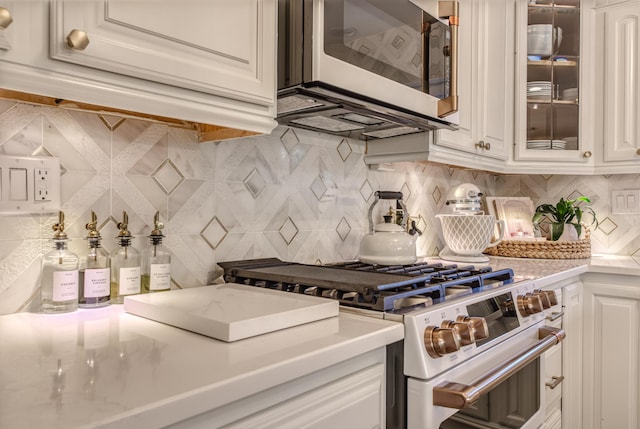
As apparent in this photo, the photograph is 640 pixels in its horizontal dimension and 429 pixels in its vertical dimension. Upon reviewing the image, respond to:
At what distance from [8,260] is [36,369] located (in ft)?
1.38

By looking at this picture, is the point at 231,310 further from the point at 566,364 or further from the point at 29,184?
the point at 566,364

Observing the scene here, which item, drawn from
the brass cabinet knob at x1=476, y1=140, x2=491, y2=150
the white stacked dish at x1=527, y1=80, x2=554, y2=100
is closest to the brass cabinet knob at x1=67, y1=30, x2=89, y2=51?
the brass cabinet knob at x1=476, y1=140, x2=491, y2=150

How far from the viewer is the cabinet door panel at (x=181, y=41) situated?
736 millimetres

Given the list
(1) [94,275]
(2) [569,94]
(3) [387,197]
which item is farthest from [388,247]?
(2) [569,94]

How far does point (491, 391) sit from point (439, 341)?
36 centimetres

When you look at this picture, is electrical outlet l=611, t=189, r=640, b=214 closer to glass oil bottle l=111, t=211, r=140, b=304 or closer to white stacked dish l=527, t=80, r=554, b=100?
white stacked dish l=527, t=80, r=554, b=100

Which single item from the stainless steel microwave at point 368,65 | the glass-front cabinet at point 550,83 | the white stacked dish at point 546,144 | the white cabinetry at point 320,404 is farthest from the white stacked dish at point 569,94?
the white cabinetry at point 320,404

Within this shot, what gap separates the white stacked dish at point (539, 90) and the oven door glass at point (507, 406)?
54.2 inches

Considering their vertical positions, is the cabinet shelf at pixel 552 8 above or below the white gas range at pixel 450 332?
above

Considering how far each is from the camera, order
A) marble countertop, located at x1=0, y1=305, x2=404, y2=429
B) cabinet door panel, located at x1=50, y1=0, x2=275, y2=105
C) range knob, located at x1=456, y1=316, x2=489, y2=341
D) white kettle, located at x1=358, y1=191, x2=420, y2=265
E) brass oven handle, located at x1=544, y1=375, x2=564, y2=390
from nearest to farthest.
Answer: marble countertop, located at x1=0, y1=305, x2=404, y2=429, cabinet door panel, located at x1=50, y1=0, x2=275, y2=105, range knob, located at x1=456, y1=316, x2=489, y2=341, white kettle, located at x1=358, y1=191, x2=420, y2=265, brass oven handle, located at x1=544, y1=375, x2=564, y2=390

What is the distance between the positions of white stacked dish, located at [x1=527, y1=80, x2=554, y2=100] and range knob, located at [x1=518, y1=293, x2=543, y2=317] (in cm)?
128

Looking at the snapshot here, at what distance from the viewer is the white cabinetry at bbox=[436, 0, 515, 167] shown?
5.94ft

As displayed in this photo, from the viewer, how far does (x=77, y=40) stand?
0.71m

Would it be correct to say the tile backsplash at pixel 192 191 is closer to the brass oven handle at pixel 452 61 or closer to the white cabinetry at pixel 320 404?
the brass oven handle at pixel 452 61
